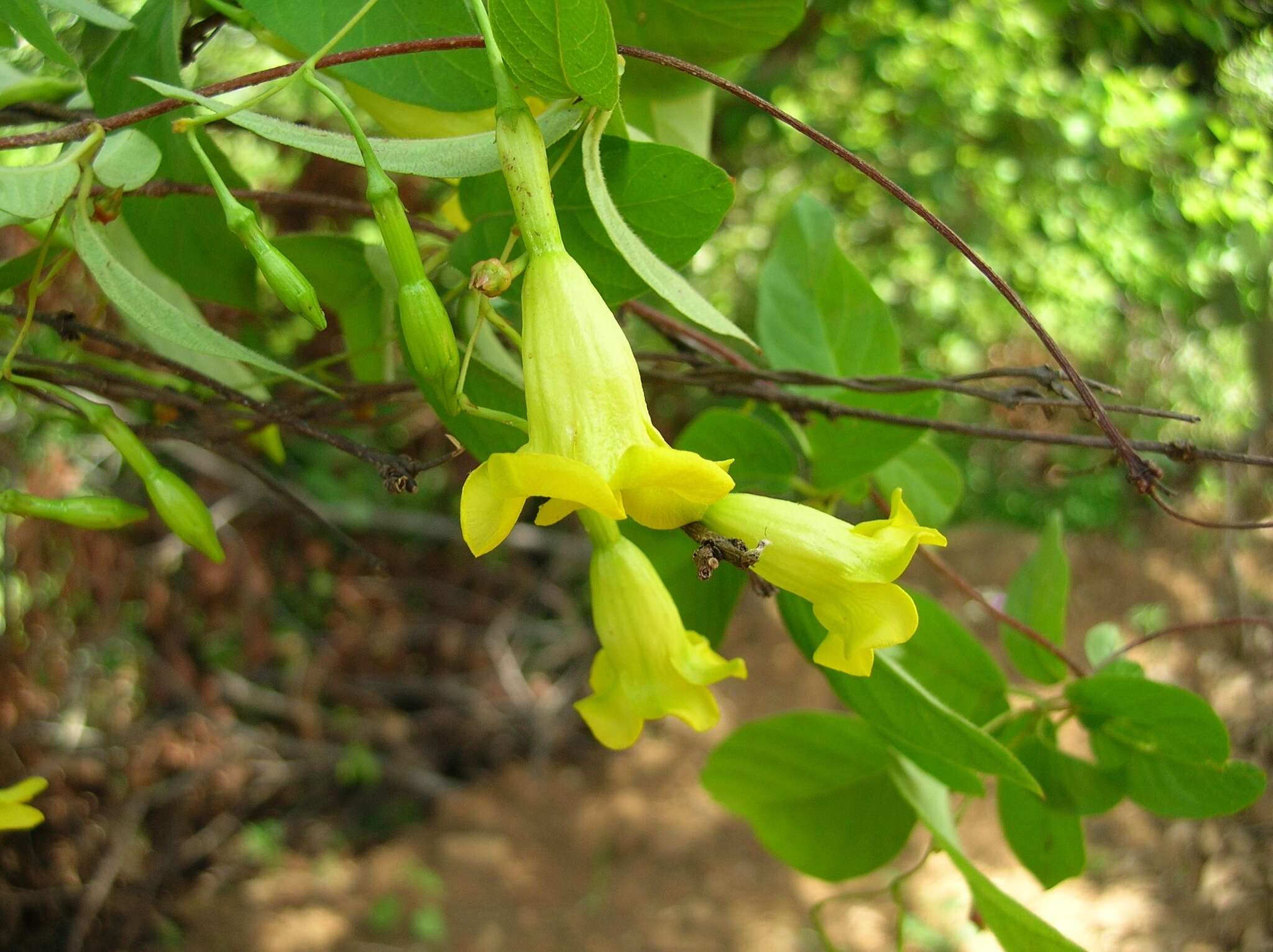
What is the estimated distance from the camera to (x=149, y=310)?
0.35 meters

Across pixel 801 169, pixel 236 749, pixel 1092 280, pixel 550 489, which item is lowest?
pixel 236 749

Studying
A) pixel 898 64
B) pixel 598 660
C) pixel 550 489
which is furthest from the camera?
pixel 898 64

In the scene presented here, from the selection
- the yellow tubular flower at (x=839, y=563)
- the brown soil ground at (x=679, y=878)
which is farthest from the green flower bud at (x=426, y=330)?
the brown soil ground at (x=679, y=878)

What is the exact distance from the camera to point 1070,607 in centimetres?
319

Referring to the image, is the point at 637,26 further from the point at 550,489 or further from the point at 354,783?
the point at 354,783

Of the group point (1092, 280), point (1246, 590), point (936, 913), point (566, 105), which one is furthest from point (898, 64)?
point (566, 105)

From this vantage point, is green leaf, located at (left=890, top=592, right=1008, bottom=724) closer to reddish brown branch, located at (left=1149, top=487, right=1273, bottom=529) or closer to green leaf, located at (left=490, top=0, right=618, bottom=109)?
reddish brown branch, located at (left=1149, top=487, right=1273, bottom=529)

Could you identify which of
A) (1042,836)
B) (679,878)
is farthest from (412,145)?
(679,878)

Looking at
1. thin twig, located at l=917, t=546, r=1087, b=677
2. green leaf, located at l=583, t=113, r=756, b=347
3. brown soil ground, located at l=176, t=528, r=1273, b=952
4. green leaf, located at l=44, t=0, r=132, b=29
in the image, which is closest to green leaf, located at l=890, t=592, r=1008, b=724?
thin twig, located at l=917, t=546, r=1087, b=677

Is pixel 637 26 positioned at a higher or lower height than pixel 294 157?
higher

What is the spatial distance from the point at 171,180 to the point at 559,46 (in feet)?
0.75

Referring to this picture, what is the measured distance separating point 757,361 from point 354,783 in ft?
6.33

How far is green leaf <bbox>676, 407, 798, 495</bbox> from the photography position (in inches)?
20.8

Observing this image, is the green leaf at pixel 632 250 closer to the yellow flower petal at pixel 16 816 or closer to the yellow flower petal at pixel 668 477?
the yellow flower petal at pixel 668 477
